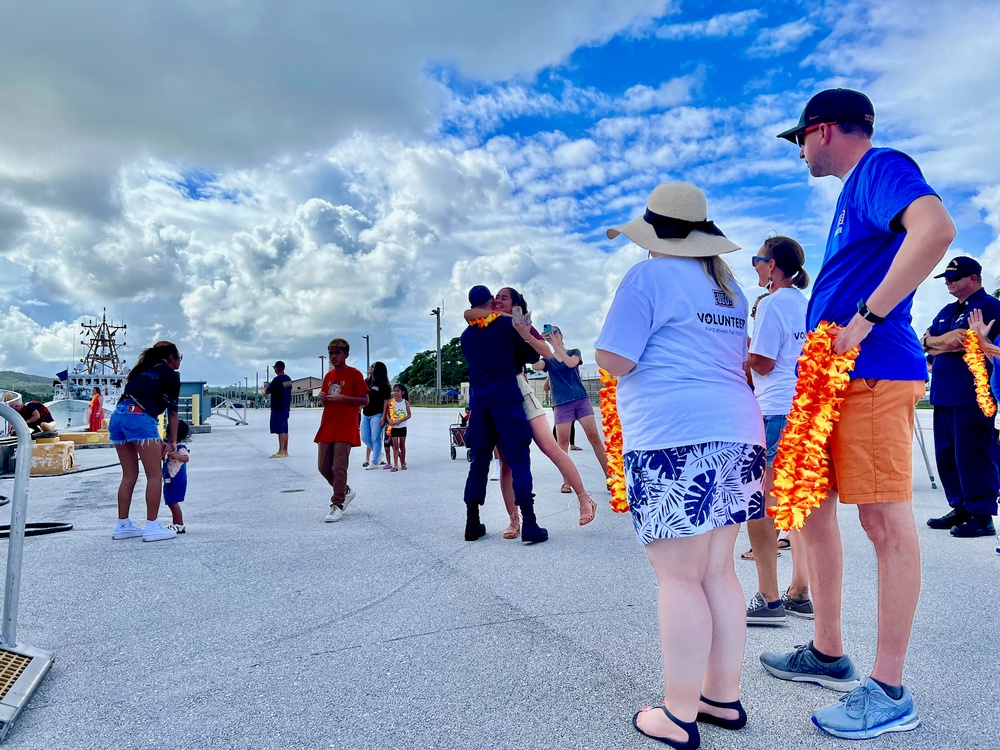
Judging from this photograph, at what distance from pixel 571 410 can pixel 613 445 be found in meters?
4.94

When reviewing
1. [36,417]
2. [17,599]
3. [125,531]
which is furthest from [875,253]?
[36,417]

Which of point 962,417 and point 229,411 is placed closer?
point 962,417

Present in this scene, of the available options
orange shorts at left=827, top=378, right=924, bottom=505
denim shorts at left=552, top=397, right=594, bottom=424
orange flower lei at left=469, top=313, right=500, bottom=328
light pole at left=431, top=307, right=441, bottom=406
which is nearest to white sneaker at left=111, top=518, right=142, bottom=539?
orange flower lei at left=469, top=313, right=500, bottom=328

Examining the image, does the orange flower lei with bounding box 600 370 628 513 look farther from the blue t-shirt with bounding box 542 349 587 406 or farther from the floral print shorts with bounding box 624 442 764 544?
the blue t-shirt with bounding box 542 349 587 406

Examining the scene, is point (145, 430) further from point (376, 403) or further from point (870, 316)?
point (870, 316)

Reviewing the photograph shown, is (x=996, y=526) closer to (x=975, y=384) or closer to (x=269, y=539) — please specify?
(x=975, y=384)

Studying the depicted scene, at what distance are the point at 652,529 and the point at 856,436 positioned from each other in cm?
81

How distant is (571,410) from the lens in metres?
7.73

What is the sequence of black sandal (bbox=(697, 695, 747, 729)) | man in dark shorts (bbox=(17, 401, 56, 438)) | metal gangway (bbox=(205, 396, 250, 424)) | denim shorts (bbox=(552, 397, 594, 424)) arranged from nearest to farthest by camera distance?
black sandal (bbox=(697, 695, 747, 729)) → denim shorts (bbox=(552, 397, 594, 424)) → man in dark shorts (bbox=(17, 401, 56, 438)) → metal gangway (bbox=(205, 396, 250, 424))

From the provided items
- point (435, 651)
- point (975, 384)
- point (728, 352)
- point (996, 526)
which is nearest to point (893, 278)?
point (728, 352)

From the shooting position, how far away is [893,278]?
2.25 meters

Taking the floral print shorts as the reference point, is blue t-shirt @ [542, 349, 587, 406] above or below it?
above

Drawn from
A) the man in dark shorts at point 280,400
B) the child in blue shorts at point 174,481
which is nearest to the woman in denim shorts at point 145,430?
the child in blue shorts at point 174,481

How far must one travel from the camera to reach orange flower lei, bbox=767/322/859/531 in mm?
2428
